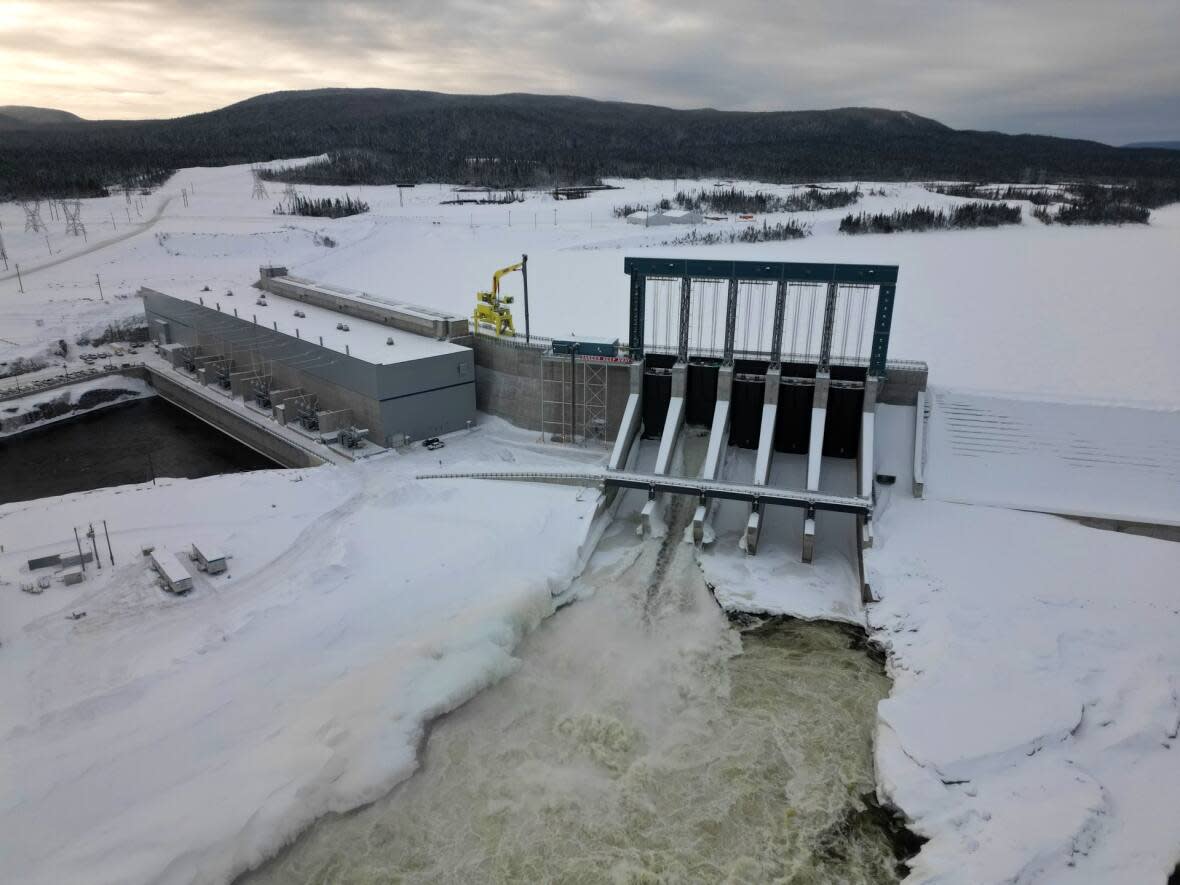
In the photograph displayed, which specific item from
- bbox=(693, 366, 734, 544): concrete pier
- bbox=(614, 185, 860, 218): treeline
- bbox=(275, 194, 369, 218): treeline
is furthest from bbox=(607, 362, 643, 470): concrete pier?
bbox=(275, 194, 369, 218): treeline

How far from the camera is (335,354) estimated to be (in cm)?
2894

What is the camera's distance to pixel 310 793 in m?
13.8

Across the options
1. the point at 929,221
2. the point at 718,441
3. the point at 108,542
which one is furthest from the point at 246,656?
the point at 929,221

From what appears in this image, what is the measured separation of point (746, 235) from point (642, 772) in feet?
212

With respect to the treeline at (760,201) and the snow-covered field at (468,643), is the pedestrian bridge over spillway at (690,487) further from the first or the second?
the treeline at (760,201)

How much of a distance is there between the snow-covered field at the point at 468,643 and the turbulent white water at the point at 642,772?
0.78m

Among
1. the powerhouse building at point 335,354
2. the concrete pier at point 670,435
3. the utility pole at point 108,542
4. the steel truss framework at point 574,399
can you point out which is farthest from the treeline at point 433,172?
the utility pole at point 108,542

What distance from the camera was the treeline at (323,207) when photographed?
280ft

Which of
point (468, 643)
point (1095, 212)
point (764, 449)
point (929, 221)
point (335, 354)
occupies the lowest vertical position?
point (468, 643)

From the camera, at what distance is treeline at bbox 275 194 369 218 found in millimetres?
85375

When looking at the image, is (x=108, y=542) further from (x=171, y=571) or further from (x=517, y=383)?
(x=517, y=383)

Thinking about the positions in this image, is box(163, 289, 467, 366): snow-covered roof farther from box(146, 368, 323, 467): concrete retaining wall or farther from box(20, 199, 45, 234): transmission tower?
box(20, 199, 45, 234): transmission tower

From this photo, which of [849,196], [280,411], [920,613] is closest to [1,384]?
[280,411]

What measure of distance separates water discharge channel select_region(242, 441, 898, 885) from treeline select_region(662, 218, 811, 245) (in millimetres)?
55956
